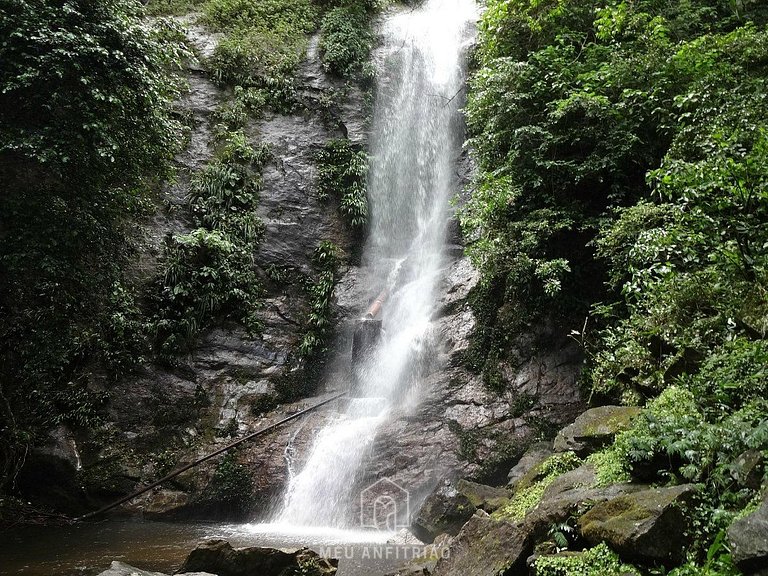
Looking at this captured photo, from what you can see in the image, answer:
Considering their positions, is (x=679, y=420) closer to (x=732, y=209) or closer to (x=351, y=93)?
(x=732, y=209)

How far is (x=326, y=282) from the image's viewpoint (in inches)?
492

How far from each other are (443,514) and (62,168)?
23.8ft

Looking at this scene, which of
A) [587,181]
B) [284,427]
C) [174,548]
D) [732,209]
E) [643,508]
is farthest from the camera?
[284,427]

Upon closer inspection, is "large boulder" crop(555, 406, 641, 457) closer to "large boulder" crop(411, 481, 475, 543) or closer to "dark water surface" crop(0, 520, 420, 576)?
"large boulder" crop(411, 481, 475, 543)

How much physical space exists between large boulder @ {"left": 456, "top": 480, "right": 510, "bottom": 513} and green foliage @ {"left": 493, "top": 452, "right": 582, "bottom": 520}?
27 cm

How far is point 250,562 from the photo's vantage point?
16.0 ft

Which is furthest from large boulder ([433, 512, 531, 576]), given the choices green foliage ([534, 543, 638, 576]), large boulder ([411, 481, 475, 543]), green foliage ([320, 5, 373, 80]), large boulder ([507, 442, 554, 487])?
green foliage ([320, 5, 373, 80])

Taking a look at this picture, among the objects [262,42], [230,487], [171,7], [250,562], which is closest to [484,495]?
[250,562]

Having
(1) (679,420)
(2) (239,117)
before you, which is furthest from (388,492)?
(2) (239,117)

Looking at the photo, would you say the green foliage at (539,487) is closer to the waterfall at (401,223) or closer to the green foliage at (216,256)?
the waterfall at (401,223)

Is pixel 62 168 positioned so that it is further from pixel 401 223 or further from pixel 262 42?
pixel 262 42

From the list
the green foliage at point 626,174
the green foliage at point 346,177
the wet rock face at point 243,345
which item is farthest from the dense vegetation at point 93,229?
the green foliage at point 626,174

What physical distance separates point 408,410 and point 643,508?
572cm

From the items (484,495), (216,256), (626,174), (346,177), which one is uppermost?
(346,177)
